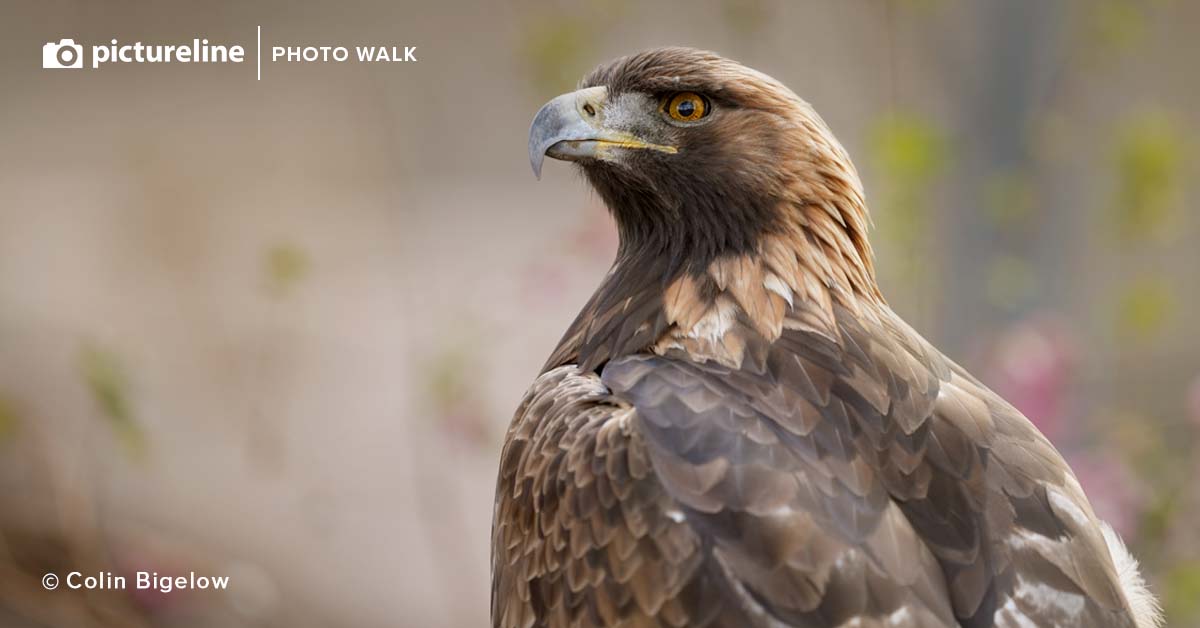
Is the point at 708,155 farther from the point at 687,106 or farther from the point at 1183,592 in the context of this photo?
the point at 1183,592

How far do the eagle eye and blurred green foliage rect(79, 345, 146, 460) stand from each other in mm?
2446

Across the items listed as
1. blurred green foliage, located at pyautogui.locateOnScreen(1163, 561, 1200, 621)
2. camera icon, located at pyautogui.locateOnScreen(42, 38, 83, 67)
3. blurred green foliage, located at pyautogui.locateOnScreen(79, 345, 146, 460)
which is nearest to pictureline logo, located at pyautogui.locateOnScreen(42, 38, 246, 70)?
camera icon, located at pyautogui.locateOnScreen(42, 38, 83, 67)

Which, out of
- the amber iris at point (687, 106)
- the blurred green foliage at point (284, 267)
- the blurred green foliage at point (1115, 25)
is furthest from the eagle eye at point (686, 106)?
the blurred green foliage at point (1115, 25)

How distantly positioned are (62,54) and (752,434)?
3872 millimetres

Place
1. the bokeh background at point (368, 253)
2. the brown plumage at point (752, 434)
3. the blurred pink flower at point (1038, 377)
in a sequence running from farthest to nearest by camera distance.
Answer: the bokeh background at point (368, 253) < the blurred pink flower at point (1038, 377) < the brown plumage at point (752, 434)

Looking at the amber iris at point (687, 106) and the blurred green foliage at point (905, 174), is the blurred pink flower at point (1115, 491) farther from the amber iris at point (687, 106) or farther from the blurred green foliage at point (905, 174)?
the amber iris at point (687, 106)

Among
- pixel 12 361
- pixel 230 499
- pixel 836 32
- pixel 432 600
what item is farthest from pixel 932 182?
pixel 12 361

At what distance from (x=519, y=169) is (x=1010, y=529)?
3766 mm

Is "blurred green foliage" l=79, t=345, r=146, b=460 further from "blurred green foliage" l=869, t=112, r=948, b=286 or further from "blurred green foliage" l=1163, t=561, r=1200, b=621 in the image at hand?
"blurred green foliage" l=1163, t=561, r=1200, b=621

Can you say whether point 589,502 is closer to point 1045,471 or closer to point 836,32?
point 1045,471

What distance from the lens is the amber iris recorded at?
2432mm

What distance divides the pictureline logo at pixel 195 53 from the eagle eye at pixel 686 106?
282cm

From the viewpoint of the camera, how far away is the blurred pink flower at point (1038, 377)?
3.90 meters

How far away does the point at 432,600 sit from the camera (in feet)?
17.6
